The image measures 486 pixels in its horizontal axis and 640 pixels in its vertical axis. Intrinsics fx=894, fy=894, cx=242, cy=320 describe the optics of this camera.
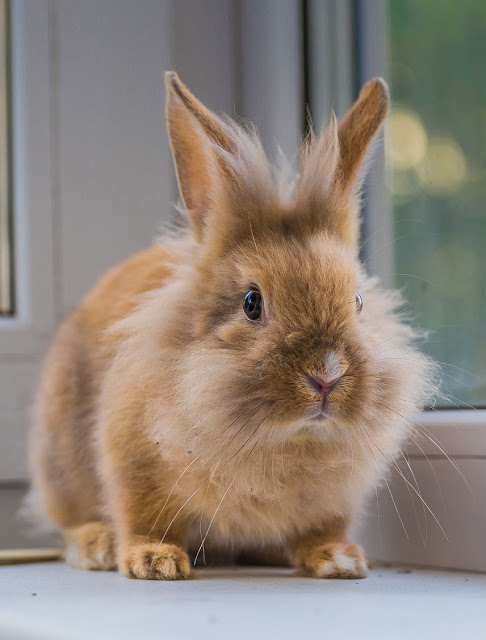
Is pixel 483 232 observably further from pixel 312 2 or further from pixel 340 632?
pixel 340 632

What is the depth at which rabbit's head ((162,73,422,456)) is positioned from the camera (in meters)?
1.01

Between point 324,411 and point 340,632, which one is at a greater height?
point 324,411

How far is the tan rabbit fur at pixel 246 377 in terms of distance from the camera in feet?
3.40

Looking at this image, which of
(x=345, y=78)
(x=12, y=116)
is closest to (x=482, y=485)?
(x=345, y=78)

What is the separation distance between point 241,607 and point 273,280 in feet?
1.26

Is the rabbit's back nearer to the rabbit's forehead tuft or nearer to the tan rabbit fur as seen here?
the tan rabbit fur

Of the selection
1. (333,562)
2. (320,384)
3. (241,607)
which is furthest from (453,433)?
(241,607)

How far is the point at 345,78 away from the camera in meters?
1.66

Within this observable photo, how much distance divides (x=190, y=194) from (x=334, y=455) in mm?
429

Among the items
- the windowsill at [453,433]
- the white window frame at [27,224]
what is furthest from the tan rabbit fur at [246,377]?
the white window frame at [27,224]

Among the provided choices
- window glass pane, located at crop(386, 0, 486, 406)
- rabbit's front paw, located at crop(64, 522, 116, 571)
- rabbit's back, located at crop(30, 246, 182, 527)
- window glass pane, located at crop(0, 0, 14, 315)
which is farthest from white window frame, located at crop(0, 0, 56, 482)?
window glass pane, located at crop(386, 0, 486, 406)

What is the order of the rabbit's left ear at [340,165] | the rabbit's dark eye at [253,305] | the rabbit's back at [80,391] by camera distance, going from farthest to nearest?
the rabbit's back at [80,391] → the rabbit's left ear at [340,165] → the rabbit's dark eye at [253,305]

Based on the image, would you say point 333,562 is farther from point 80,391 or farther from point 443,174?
point 443,174

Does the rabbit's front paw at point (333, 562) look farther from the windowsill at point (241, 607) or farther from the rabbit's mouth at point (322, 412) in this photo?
the rabbit's mouth at point (322, 412)
